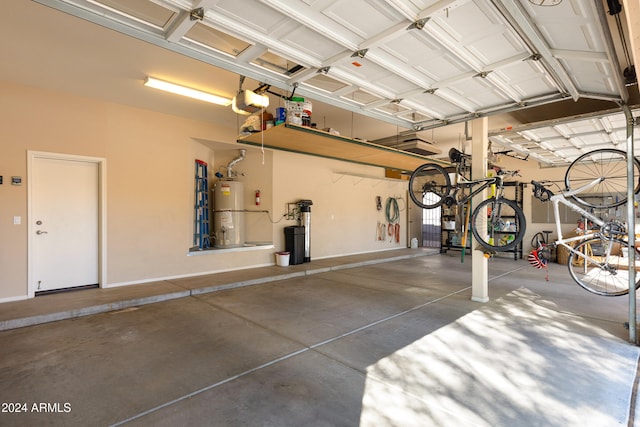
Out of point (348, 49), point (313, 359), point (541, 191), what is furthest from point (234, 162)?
point (541, 191)

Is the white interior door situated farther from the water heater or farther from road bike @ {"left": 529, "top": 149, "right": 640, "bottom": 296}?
road bike @ {"left": 529, "top": 149, "right": 640, "bottom": 296}

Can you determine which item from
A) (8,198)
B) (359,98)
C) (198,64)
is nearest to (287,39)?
(359,98)

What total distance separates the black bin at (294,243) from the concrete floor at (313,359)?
85.7 inches

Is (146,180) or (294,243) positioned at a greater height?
(146,180)

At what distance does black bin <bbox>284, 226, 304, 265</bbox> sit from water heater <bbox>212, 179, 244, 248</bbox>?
1.17 meters

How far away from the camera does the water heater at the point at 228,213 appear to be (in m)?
7.27

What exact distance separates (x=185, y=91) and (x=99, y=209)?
2647 millimetres

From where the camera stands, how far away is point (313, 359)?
2.91 meters

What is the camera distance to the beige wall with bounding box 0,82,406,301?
452cm

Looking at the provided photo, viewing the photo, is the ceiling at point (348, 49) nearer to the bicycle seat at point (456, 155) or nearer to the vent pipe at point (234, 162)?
the bicycle seat at point (456, 155)

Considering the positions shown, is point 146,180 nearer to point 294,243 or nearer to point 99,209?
point 99,209

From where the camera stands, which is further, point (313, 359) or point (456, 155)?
point (456, 155)

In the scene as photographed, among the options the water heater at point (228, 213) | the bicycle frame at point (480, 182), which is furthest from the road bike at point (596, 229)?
the water heater at point (228, 213)

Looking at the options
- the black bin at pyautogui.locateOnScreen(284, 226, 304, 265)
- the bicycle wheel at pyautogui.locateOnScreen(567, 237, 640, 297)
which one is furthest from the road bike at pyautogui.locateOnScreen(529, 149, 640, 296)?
the black bin at pyautogui.locateOnScreen(284, 226, 304, 265)
